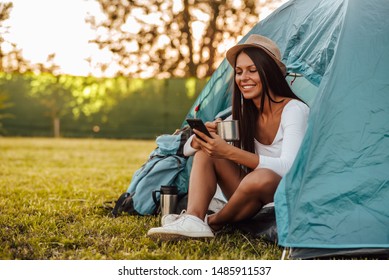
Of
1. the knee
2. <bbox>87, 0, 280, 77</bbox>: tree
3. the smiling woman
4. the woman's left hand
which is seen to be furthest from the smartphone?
<bbox>87, 0, 280, 77</bbox>: tree

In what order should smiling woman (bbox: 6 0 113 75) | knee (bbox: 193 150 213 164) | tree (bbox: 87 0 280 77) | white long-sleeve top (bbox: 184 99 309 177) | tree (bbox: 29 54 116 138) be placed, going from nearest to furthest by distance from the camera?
white long-sleeve top (bbox: 184 99 309 177) → knee (bbox: 193 150 213 164) → smiling woman (bbox: 6 0 113 75) → tree (bbox: 87 0 280 77) → tree (bbox: 29 54 116 138)

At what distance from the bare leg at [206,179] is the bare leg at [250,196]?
0.13m

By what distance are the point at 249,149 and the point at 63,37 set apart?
9112mm

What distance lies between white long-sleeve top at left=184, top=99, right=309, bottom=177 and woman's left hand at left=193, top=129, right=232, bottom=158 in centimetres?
17

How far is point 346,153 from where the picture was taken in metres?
2.44

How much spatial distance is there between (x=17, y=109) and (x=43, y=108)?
61cm

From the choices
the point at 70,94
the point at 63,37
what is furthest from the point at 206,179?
the point at 70,94

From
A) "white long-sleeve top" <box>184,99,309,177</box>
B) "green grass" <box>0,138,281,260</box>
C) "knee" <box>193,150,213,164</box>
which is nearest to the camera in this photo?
"green grass" <box>0,138,281,260</box>

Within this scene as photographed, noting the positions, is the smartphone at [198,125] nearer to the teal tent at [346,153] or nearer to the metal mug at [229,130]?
the metal mug at [229,130]

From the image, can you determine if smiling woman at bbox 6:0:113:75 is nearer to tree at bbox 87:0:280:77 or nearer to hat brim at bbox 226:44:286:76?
tree at bbox 87:0:280:77

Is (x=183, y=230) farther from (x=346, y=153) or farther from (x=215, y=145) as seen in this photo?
(x=346, y=153)

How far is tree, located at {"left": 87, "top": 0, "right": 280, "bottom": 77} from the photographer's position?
12703 millimetres

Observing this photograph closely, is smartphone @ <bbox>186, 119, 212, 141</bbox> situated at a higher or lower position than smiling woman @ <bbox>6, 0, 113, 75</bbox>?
lower
